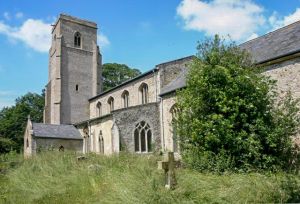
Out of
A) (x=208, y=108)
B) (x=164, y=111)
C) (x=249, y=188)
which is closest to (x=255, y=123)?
(x=208, y=108)

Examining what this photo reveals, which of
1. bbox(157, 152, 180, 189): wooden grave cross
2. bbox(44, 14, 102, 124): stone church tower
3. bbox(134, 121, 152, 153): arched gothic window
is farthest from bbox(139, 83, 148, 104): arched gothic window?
bbox(157, 152, 180, 189): wooden grave cross

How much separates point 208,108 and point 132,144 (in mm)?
11342

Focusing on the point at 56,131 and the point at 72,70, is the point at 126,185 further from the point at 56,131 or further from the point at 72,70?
the point at 72,70

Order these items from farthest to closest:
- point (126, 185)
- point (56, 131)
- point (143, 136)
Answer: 1. point (56, 131)
2. point (143, 136)
3. point (126, 185)

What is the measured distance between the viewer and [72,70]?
132 feet

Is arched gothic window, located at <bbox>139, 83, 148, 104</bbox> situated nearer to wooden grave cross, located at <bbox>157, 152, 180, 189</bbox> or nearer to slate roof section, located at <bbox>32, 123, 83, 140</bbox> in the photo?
slate roof section, located at <bbox>32, 123, 83, 140</bbox>

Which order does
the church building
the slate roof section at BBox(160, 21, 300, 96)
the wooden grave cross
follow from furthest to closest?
the church building < the slate roof section at BBox(160, 21, 300, 96) < the wooden grave cross

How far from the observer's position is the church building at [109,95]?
57.6ft

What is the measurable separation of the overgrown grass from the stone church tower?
2345cm

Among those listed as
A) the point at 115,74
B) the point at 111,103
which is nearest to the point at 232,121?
the point at 111,103

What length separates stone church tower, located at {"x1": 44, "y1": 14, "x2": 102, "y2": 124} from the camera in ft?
128

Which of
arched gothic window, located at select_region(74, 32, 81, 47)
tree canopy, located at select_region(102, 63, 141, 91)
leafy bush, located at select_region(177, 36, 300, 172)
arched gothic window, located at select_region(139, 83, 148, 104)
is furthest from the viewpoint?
tree canopy, located at select_region(102, 63, 141, 91)

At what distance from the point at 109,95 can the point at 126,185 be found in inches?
1063

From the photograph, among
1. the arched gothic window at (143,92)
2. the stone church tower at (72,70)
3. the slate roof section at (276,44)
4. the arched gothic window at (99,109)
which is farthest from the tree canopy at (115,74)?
the slate roof section at (276,44)
